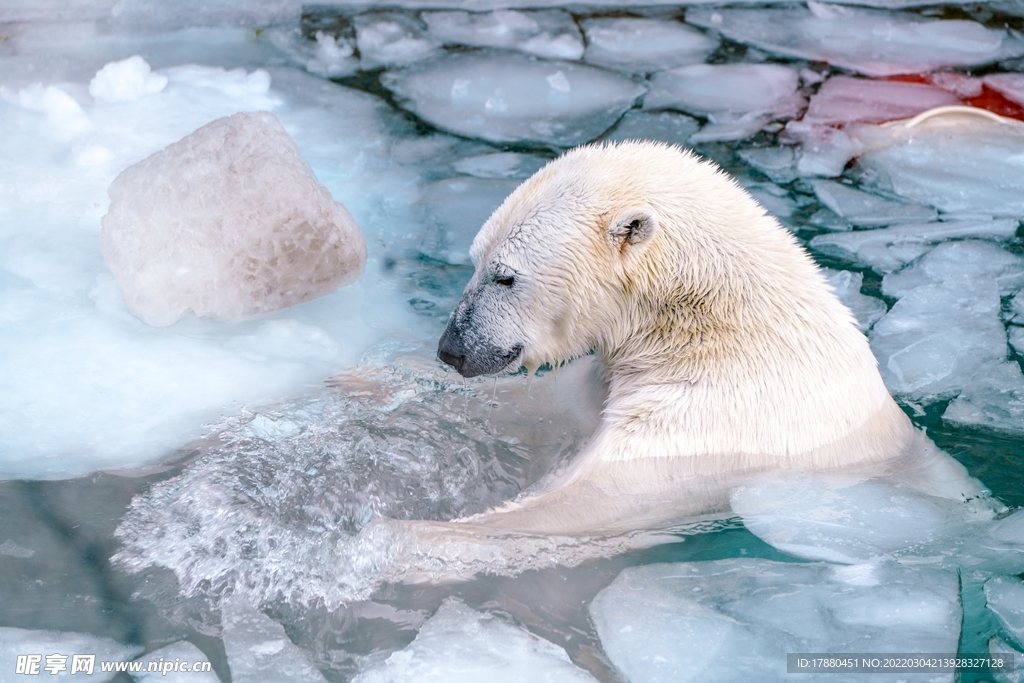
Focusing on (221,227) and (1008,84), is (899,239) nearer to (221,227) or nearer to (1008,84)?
(1008,84)

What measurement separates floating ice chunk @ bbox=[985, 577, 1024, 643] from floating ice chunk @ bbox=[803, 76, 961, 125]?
2909 millimetres

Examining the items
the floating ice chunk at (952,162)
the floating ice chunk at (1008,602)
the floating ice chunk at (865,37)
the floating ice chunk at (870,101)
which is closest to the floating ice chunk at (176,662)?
the floating ice chunk at (1008,602)

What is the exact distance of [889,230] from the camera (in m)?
3.81

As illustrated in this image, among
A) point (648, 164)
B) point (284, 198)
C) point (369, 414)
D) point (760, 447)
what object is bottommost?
point (369, 414)

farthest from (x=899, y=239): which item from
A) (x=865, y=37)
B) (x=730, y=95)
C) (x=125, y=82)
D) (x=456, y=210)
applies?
(x=125, y=82)

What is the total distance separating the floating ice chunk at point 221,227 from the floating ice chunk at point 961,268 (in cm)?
214

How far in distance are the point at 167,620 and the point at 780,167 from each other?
10.9 feet

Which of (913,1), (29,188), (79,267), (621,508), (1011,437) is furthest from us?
(913,1)

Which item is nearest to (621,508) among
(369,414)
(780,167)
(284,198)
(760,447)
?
(760,447)

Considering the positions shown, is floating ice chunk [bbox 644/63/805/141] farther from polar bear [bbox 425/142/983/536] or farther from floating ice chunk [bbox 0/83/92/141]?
floating ice chunk [bbox 0/83/92/141]

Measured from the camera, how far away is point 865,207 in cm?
397

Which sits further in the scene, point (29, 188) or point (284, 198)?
point (29, 188)

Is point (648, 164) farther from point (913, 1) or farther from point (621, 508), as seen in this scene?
point (913, 1)

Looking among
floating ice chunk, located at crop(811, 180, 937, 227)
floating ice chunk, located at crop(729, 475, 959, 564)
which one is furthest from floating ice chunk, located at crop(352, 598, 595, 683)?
floating ice chunk, located at crop(811, 180, 937, 227)
